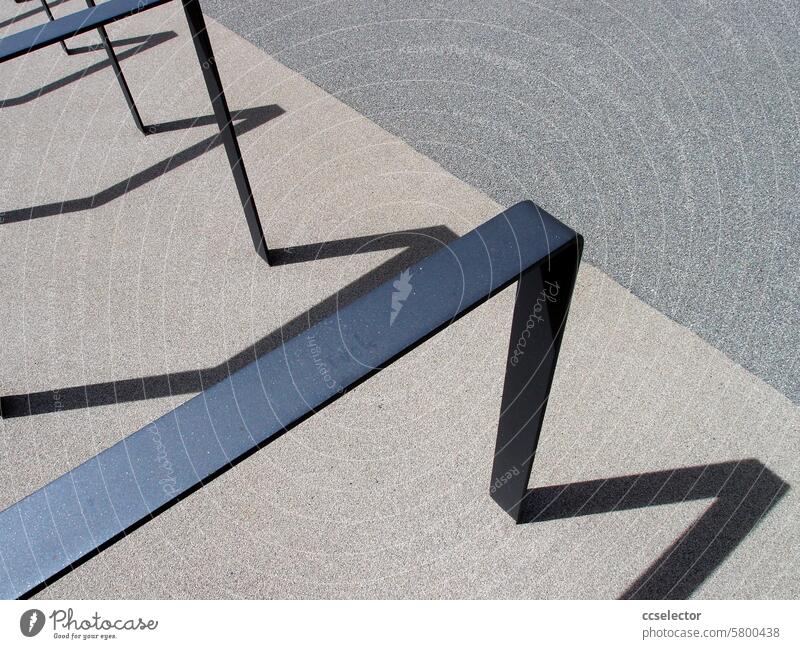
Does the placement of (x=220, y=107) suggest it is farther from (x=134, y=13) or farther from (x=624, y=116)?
(x=624, y=116)

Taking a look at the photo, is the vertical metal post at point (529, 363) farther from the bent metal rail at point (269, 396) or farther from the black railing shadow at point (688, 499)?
the black railing shadow at point (688, 499)

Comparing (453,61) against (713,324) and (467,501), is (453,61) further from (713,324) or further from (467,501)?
(467,501)

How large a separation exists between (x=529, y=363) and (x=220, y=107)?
60.8 inches

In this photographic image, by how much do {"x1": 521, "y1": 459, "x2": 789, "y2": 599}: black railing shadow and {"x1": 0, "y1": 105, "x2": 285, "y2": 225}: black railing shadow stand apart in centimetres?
238

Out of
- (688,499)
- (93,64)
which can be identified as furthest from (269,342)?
(93,64)

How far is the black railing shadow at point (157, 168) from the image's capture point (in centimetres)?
308

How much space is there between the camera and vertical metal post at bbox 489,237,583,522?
1.15m

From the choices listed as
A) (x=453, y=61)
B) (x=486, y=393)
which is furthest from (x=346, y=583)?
(x=453, y=61)

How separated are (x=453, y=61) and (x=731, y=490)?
9.10 ft

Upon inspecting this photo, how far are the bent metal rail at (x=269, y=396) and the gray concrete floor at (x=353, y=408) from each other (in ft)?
2.99
